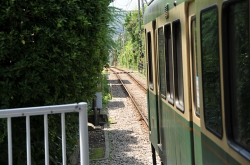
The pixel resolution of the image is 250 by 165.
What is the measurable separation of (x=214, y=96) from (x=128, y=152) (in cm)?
733

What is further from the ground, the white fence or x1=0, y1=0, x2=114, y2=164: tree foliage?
x1=0, y1=0, x2=114, y2=164: tree foliage

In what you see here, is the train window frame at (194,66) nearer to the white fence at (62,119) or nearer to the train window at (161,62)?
the white fence at (62,119)

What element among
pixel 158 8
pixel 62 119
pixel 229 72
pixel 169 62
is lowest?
pixel 62 119

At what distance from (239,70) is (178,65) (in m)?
2.46

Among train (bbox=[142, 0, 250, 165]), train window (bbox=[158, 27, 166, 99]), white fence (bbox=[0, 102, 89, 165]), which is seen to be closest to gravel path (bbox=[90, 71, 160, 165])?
train window (bbox=[158, 27, 166, 99])

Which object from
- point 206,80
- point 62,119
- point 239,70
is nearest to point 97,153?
point 62,119

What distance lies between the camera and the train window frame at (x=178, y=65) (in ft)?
15.9

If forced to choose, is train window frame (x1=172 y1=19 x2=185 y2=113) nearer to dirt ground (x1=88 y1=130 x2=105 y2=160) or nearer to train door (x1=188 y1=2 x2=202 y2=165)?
train door (x1=188 y1=2 x2=202 y2=165)

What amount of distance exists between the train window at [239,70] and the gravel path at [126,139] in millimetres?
6460

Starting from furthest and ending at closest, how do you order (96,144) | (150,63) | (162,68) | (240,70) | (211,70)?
(96,144), (150,63), (162,68), (211,70), (240,70)

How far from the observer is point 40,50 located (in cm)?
543

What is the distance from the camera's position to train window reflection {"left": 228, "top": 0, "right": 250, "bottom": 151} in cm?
245

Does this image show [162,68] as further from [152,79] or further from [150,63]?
[150,63]

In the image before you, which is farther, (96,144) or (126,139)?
(126,139)
